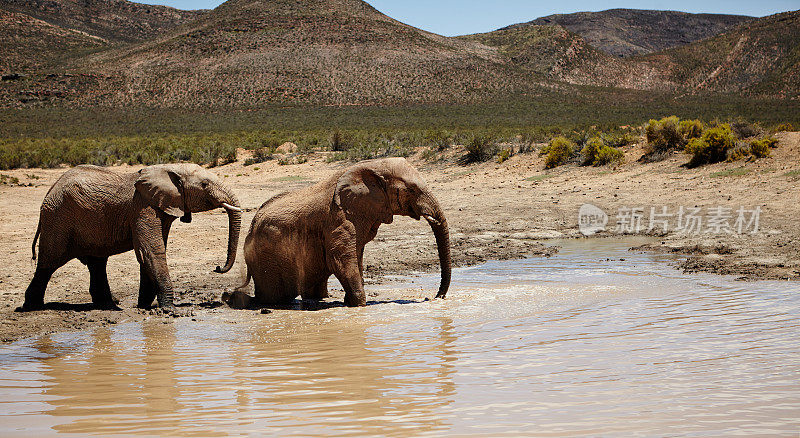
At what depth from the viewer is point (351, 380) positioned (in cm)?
566

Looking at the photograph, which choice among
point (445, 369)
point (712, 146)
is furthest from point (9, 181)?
point (445, 369)

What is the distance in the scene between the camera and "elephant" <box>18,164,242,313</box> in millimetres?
9234

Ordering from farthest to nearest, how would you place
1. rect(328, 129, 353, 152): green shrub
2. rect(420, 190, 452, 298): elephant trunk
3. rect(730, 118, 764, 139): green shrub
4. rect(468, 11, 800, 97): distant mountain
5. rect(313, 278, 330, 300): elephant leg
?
rect(468, 11, 800, 97): distant mountain < rect(328, 129, 353, 152): green shrub < rect(730, 118, 764, 139): green shrub < rect(313, 278, 330, 300): elephant leg < rect(420, 190, 452, 298): elephant trunk

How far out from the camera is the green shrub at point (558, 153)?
916 inches

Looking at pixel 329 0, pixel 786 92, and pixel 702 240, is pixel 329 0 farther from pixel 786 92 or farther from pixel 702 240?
pixel 702 240

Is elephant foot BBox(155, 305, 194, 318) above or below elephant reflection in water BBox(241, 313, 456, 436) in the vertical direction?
below

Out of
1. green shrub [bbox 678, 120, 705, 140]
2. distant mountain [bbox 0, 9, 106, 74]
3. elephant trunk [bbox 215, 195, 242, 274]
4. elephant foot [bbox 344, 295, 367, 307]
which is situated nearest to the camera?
elephant foot [bbox 344, 295, 367, 307]

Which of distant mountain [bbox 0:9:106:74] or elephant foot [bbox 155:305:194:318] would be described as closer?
elephant foot [bbox 155:305:194:318]

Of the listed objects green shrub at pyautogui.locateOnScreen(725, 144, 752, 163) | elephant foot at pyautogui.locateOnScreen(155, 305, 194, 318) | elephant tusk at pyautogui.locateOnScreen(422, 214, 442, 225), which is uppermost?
green shrub at pyautogui.locateOnScreen(725, 144, 752, 163)

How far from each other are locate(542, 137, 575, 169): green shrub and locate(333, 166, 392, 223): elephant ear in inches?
592

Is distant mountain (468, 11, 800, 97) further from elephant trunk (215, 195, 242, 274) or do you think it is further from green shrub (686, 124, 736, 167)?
elephant trunk (215, 195, 242, 274)

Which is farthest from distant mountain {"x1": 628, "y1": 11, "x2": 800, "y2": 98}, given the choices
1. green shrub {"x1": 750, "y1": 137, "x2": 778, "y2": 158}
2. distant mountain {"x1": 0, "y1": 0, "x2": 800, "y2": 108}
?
green shrub {"x1": 750, "y1": 137, "x2": 778, "y2": 158}

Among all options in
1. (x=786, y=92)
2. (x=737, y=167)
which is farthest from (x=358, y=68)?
(x=737, y=167)

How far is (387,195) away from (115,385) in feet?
13.6
